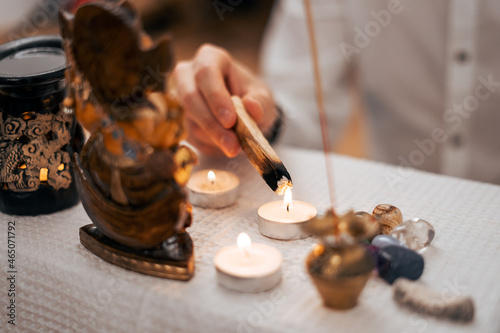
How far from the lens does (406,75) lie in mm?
1201

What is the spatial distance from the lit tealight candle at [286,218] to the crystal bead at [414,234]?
0.31 ft

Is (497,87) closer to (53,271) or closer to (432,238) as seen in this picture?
(432,238)

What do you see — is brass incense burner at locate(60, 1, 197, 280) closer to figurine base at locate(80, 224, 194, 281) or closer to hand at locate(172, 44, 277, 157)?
figurine base at locate(80, 224, 194, 281)

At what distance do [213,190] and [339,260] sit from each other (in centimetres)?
26

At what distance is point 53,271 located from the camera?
49cm

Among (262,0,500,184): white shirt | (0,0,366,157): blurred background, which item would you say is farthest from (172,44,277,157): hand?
(0,0,366,157): blurred background

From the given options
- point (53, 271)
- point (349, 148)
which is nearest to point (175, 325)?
point (53, 271)

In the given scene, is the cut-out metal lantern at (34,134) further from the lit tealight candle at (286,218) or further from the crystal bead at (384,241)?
the crystal bead at (384,241)

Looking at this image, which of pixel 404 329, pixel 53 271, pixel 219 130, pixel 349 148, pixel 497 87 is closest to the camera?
pixel 404 329

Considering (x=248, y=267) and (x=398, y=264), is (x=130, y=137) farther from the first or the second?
(x=398, y=264)

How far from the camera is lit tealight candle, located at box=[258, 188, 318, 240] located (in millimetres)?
527

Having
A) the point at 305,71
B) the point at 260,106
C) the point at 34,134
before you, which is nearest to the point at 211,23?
the point at 305,71

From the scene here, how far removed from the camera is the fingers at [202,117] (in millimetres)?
662

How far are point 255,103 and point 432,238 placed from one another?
0.30 m
